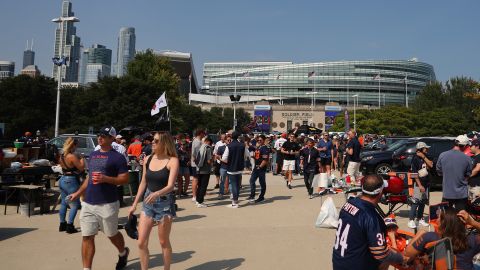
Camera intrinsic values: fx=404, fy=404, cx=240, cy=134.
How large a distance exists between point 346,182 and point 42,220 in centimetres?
646

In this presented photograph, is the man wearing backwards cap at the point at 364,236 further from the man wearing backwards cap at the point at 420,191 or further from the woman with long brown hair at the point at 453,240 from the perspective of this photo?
the man wearing backwards cap at the point at 420,191

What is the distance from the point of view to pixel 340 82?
133 metres

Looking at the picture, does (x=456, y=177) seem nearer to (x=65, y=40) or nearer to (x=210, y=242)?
(x=210, y=242)

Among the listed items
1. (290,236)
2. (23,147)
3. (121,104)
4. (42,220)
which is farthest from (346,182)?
(121,104)

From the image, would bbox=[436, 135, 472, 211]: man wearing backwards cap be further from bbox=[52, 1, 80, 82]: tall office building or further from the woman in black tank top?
bbox=[52, 1, 80, 82]: tall office building

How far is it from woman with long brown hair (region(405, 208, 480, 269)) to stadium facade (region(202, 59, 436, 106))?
4816 inches

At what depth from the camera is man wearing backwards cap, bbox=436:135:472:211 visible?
6477 millimetres

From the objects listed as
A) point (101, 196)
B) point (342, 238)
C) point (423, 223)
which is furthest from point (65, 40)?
point (342, 238)

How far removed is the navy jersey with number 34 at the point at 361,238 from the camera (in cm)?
315

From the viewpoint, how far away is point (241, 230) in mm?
7867

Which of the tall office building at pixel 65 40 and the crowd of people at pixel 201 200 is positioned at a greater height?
the tall office building at pixel 65 40

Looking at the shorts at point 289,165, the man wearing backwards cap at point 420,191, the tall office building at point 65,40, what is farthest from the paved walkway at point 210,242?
the tall office building at point 65,40

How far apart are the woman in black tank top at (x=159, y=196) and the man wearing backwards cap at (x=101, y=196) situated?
0.34m

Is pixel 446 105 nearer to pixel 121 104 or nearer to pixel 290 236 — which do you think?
pixel 121 104
